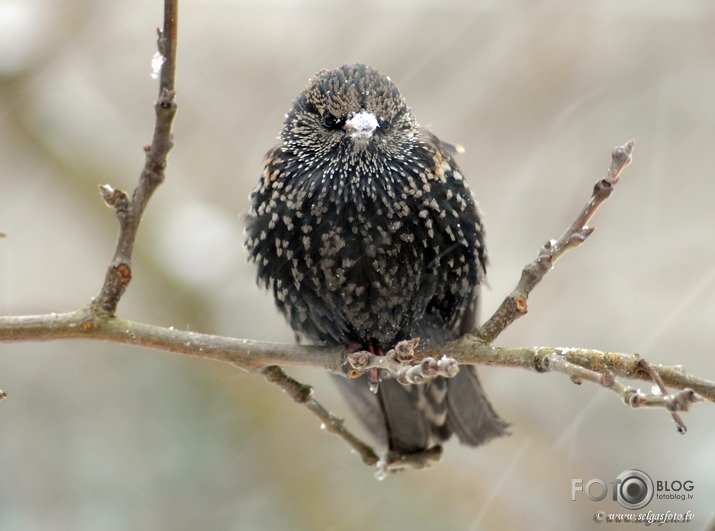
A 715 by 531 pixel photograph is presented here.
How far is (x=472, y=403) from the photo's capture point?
13.1ft

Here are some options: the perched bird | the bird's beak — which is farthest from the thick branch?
the bird's beak

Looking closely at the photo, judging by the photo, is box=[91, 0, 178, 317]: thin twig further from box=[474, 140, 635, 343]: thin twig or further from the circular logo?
the circular logo

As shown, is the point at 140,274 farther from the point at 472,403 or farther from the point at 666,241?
the point at 666,241

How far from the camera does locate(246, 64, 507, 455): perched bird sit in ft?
11.2

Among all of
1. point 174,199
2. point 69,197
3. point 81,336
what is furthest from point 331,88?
point 69,197

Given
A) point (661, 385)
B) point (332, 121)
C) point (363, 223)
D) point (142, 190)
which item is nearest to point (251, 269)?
point (332, 121)

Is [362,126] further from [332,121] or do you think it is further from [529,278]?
[529,278]

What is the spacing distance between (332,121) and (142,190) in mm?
1158

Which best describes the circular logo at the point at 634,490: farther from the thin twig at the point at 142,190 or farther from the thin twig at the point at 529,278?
the thin twig at the point at 142,190

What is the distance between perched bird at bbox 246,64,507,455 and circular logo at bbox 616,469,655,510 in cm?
99

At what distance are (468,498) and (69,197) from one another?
328cm

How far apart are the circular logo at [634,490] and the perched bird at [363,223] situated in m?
0.99

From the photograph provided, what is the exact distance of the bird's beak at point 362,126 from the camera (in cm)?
346

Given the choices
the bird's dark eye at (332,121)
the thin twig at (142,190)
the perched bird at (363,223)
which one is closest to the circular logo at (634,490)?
the perched bird at (363,223)
